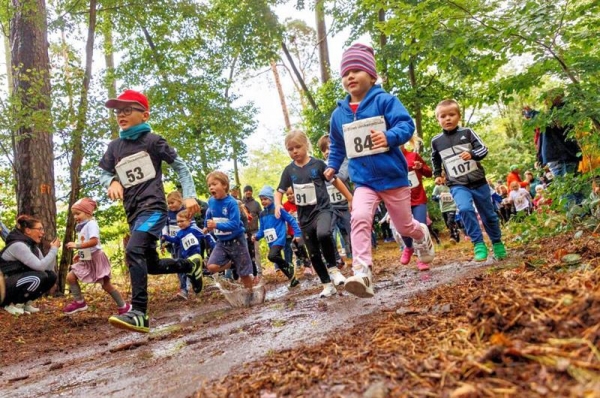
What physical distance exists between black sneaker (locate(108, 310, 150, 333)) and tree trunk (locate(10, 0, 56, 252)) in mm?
5017

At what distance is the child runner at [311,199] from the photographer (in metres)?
5.53

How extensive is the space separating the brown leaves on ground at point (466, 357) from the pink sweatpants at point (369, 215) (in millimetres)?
1260

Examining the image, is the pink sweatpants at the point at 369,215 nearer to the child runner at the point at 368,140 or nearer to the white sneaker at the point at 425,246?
the child runner at the point at 368,140

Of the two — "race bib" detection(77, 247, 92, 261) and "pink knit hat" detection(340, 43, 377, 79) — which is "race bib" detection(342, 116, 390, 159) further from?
"race bib" detection(77, 247, 92, 261)

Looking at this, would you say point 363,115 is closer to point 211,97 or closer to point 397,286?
point 397,286

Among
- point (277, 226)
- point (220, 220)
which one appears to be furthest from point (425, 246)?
point (277, 226)

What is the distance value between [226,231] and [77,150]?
11.1ft

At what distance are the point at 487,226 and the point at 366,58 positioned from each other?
8.98 feet

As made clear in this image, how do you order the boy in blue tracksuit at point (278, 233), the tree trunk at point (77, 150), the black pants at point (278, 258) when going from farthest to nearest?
the boy in blue tracksuit at point (278, 233)
the black pants at point (278, 258)
the tree trunk at point (77, 150)

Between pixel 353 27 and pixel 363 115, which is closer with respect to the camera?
pixel 363 115

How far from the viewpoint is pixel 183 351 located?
130 inches

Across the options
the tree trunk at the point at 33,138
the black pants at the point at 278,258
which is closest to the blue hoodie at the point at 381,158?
the black pants at the point at 278,258

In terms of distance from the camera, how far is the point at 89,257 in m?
6.95

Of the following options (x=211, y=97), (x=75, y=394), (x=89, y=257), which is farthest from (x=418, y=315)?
(x=211, y=97)
